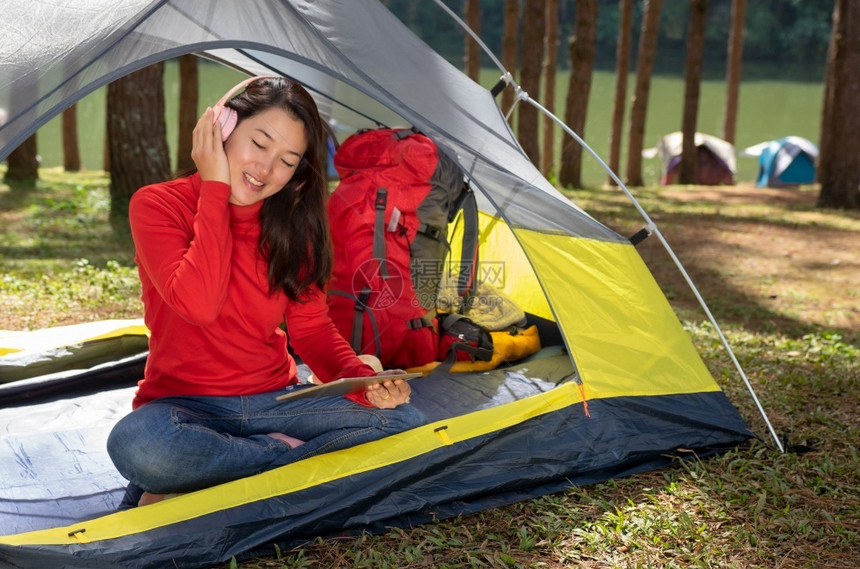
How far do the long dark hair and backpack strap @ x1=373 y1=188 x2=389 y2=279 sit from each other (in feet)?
2.28

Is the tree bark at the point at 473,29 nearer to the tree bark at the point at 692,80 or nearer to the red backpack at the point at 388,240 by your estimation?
the tree bark at the point at 692,80

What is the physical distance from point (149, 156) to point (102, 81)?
4201mm

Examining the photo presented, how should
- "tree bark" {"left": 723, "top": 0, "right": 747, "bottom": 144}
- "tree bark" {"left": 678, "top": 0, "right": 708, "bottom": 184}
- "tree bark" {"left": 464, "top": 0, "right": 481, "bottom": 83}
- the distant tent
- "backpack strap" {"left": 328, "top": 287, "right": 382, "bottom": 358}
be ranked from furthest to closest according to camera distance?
the distant tent < "tree bark" {"left": 723, "top": 0, "right": 747, "bottom": 144} < "tree bark" {"left": 464, "top": 0, "right": 481, "bottom": 83} < "tree bark" {"left": 678, "top": 0, "right": 708, "bottom": 184} < "backpack strap" {"left": 328, "top": 287, "right": 382, "bottom": 358}

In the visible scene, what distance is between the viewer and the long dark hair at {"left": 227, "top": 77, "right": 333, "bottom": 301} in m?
2.02

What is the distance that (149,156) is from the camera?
19.3ft

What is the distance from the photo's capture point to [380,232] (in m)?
2.89

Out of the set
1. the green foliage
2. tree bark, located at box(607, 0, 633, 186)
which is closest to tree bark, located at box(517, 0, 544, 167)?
tree bark, located at box(607, 0, 633, 186)

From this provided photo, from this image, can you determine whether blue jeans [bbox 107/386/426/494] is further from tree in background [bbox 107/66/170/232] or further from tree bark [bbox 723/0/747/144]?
tree bark [bbox 723/0/747/144]

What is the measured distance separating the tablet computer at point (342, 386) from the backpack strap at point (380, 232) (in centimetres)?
80

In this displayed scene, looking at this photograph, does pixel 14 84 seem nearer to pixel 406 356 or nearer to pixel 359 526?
pixel 359 526

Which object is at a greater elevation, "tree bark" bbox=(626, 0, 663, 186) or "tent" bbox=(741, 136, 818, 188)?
"tree bark" bbox=(626, 0, 663, 186)

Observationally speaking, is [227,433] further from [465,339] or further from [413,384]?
[465,339]

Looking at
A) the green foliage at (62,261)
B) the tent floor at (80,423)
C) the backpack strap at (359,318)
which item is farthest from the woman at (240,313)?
the green foliage at (62,261)

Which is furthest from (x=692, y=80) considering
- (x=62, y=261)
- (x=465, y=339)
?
Result: (x=465, y=339)
